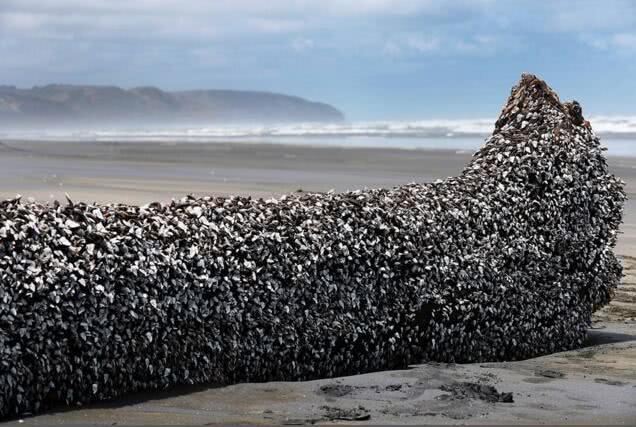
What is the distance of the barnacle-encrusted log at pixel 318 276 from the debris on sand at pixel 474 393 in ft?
2.36

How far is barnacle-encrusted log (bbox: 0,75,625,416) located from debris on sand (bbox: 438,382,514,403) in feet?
2.36

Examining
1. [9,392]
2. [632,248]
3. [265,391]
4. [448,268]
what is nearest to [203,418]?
[265,391]

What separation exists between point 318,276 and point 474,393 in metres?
1.35

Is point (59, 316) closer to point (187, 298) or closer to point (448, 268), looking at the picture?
point (187, 298)

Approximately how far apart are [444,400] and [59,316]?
2580 mm

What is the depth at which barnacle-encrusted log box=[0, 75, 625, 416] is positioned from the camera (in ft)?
19.5

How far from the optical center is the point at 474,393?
6.70m

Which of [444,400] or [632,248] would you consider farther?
[632,248]

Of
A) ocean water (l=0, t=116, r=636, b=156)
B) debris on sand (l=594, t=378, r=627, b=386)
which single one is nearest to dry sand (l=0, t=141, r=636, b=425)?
debris on sand (l=594, t=378, r=627, b=386)

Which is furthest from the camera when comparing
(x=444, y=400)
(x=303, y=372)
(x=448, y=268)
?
(x=448, y=268)

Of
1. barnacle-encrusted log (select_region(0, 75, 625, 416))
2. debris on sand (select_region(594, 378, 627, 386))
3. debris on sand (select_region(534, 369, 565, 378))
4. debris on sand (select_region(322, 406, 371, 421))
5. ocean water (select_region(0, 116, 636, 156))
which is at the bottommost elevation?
debris on sand (select_region(534, 369, 565, 378))

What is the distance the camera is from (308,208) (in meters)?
7.21

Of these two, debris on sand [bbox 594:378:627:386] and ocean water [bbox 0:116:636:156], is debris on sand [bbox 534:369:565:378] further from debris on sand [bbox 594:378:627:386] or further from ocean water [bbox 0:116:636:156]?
ocean water [bbox 0:116:636:156]

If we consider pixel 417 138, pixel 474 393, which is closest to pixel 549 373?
pixel 474 393
